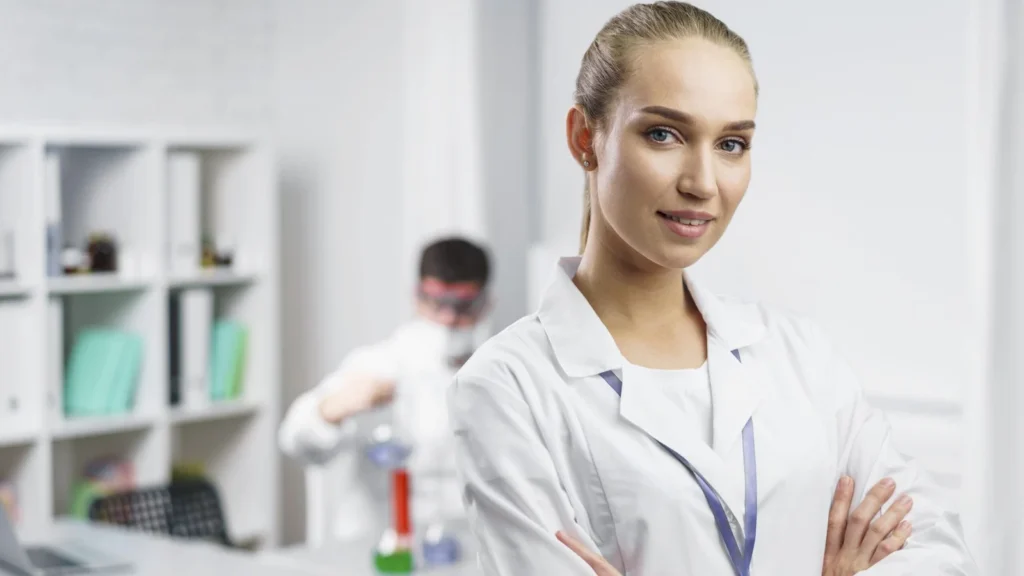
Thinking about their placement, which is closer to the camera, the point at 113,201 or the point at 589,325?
the point at 589,325

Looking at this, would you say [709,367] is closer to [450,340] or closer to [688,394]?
[688,394]

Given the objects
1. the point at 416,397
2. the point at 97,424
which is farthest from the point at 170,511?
the point at 416,397

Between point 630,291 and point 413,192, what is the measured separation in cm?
229

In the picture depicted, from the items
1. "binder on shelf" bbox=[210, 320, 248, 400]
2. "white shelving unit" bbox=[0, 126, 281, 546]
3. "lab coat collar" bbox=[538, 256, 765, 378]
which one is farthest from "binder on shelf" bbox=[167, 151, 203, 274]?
"lab coat collar" bbox=[538, 256, 765, 378]

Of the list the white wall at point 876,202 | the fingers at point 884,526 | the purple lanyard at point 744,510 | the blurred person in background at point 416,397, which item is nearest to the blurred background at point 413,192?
the white wall at point 876,202

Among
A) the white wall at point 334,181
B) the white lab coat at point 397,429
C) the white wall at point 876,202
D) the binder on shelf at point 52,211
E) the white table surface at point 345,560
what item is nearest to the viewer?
the white wall at point 876,202

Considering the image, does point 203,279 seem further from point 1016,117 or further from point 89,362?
point 1016,117

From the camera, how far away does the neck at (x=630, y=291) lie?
98cm

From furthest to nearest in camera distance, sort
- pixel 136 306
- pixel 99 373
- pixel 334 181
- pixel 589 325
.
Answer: pixel 334 181, pixel 136 306, pixel 99 373, pixel 589 325

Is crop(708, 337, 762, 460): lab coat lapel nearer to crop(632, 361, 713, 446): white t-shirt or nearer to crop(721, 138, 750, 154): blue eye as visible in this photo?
crop(632, 361, 713, 446): white t-shirt

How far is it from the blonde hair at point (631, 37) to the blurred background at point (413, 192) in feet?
1.00

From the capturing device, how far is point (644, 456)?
0.93 meters

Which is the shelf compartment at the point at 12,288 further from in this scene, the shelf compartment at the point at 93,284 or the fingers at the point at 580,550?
the fingers at the point at 580,550

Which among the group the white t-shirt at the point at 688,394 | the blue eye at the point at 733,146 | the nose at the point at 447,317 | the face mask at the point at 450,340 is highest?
the blue eye at the point at 733,146
